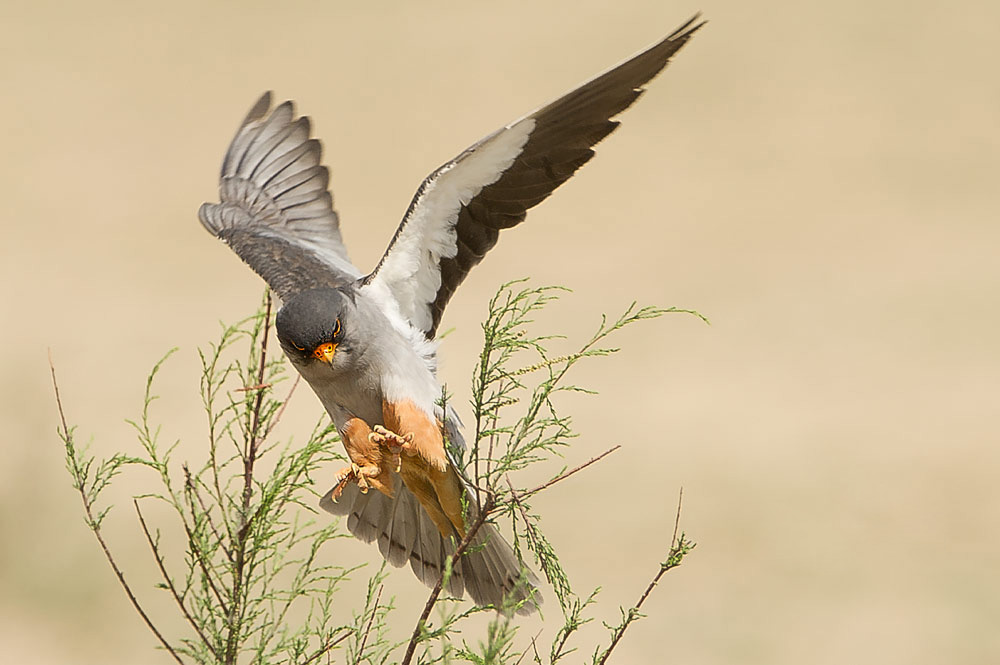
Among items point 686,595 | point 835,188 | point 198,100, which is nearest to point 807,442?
point 686,595

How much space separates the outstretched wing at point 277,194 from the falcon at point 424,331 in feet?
3.92

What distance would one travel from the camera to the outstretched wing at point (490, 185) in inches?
210

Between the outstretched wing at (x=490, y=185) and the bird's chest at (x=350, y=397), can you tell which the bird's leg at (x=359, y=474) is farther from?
the outstretched wing at (x=490, y=185)

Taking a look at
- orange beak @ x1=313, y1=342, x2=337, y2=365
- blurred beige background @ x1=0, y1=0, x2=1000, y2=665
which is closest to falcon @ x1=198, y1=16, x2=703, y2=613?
orange beak @ x1=313, y1=342, x2=337, y2=365

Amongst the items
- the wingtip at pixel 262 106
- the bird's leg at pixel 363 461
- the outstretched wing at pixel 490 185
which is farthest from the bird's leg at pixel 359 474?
the wingtip at pixel 262 106

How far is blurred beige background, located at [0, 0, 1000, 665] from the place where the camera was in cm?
1219

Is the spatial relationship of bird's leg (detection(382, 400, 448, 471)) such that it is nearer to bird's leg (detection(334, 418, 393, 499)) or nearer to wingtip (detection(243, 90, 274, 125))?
bird's leg (detection(334, 418, 393, 499))

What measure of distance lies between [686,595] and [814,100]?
1422 cm

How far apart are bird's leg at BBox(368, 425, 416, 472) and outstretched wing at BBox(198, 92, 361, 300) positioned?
1764 mm

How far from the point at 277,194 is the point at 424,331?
2.42m

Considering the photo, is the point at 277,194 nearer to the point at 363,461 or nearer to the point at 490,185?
the point at 490,185

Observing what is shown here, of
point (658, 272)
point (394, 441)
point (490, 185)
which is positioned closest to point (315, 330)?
point (394, 441)

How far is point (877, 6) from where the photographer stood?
27141 mm

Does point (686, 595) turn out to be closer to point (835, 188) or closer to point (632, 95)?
point (632, 95)
